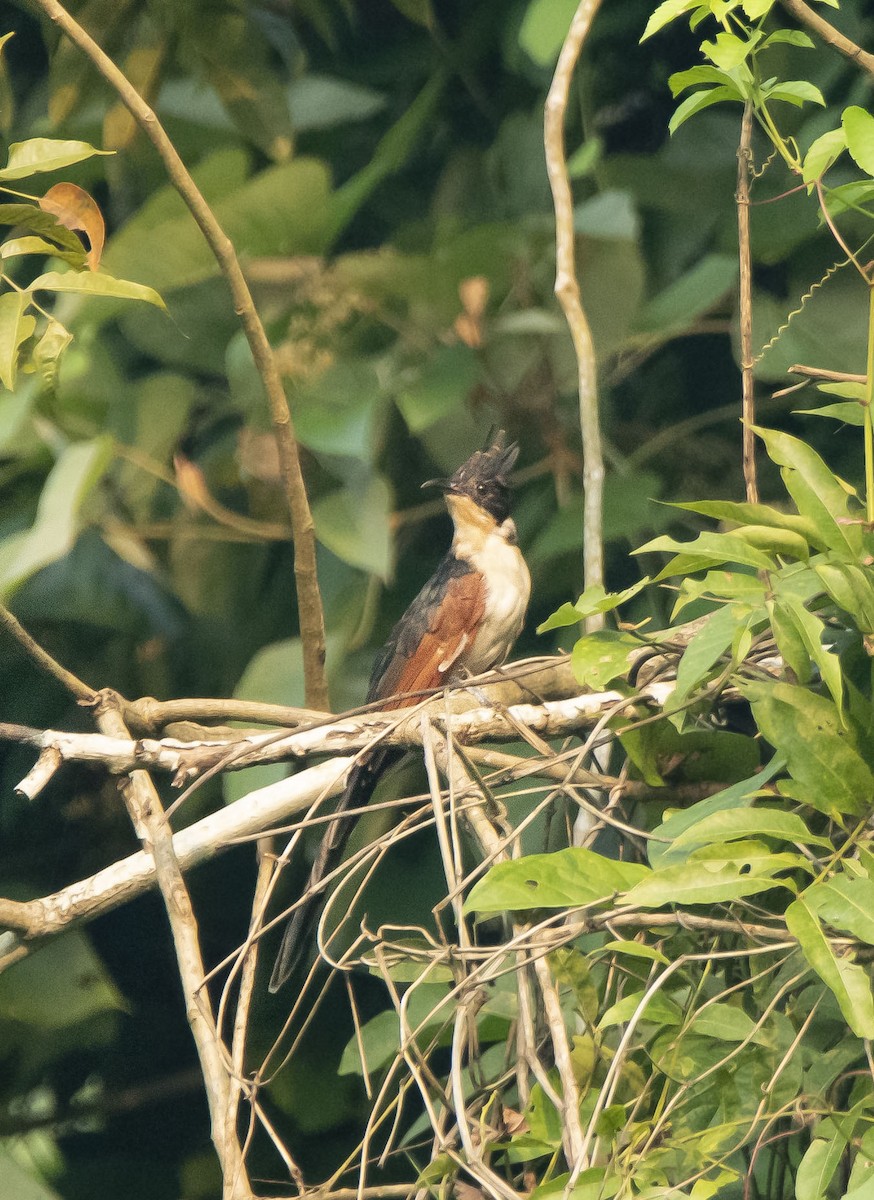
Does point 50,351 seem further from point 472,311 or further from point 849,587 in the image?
point 849,587

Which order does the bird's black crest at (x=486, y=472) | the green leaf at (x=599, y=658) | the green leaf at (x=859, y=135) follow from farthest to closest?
1. the bird's black crest at (x=486, y=472)
2. the green leaf at (x=599, y=658)
3. the green leaf at (x=859, y=135)

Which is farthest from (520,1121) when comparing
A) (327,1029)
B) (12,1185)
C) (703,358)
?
(703,358)

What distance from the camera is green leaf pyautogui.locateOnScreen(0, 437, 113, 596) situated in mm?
2533

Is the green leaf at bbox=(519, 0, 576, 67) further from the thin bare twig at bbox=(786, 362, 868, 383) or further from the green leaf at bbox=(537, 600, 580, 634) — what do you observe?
the green leaf at bbox=(537, 600, 580, 634)

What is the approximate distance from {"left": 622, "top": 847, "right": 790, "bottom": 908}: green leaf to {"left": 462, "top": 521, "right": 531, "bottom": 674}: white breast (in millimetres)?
1953

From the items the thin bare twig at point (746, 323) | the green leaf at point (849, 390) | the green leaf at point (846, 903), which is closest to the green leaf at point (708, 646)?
the green leaf at point (846, 903)

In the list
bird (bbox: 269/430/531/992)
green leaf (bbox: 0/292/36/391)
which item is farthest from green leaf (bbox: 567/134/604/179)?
green leaf (bbox: 0/292/36/391)

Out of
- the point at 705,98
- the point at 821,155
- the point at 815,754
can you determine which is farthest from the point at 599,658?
the point at 705,98

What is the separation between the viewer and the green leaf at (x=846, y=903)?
1.32 meters

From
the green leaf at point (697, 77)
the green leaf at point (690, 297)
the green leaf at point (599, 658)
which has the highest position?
the green leaf at point (697, 77)

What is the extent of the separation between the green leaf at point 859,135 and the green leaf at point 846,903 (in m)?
A: 0.85

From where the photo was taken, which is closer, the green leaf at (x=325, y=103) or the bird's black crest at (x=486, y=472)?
the green leaf at (x=325, y=103)

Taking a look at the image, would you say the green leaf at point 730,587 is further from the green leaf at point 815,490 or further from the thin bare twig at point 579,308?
the thin bare twig at point 579,308

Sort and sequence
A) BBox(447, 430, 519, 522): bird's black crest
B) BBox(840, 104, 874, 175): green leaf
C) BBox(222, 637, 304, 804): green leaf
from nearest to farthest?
BBox(840, 104, 874, 175): green leaf
BBox(222, 637, 304, 804): green leaf
BBox(447, 430, 519, 522): bird's black crest
